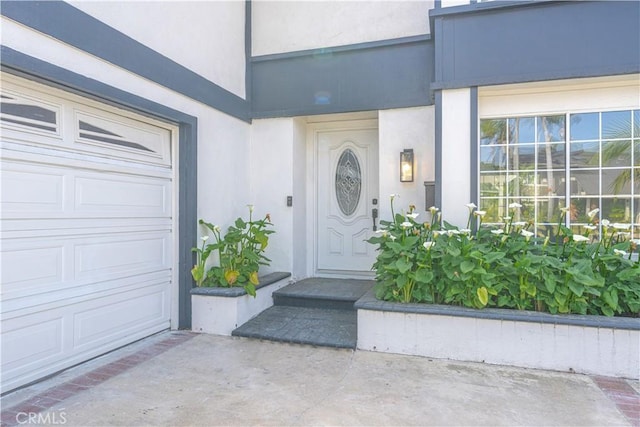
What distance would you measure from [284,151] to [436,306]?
2872 millimetres

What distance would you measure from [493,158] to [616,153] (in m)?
1.16

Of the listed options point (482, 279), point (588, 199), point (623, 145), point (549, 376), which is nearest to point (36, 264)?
point (482, 279)

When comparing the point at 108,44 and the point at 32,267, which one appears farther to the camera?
the point at 108,44

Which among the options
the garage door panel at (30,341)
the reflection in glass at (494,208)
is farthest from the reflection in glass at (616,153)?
the garage door panel at (30,341)

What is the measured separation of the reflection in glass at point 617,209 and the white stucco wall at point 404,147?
1.76 meters

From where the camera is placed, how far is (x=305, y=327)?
4004mm

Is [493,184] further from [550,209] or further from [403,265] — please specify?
[403,265]

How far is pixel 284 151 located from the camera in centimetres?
523

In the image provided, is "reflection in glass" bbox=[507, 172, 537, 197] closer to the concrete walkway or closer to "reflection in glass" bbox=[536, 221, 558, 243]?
"reflection in glass" bbox=[536, 221, 558, 243]

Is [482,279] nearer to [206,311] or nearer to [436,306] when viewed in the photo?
[436,306]

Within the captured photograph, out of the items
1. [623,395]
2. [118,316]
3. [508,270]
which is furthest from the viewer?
[118,316]

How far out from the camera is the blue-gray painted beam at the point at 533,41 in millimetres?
3623

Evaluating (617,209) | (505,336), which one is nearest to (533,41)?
(617,209)

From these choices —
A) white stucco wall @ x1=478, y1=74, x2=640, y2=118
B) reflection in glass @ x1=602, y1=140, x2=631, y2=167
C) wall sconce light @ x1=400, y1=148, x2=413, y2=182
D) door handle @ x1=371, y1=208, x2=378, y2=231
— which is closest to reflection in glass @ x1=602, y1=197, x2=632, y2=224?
reflection in glass @ x1=602, y1=140, x2=631, y2=167
